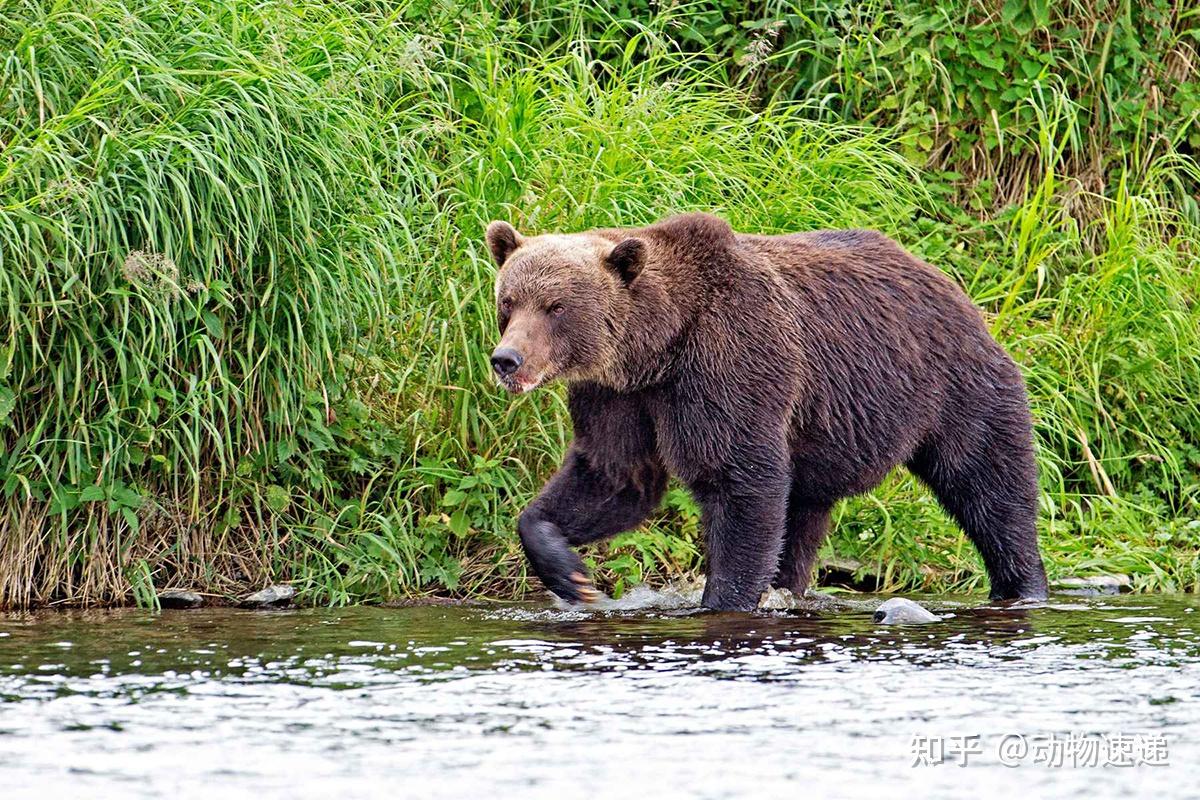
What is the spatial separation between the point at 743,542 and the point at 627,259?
3.78 feet

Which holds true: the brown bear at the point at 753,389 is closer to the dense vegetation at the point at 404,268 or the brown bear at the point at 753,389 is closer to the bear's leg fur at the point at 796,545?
the bear's leg fur at the point at 796,545

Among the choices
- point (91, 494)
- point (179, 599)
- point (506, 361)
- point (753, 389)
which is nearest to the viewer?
point (506, 361)

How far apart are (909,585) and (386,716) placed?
12.6 ft

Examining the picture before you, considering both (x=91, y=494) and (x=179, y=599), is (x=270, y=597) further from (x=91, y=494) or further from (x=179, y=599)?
(x=91, y=494)

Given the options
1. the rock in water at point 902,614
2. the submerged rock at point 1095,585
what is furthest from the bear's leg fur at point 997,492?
the rock in water at point 902,614

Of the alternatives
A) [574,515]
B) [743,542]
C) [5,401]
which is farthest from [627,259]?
[5,401]

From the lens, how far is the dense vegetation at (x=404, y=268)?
263 inches

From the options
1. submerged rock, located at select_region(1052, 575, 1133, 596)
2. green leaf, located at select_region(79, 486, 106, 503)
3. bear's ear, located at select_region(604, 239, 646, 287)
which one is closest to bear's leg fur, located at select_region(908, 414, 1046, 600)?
submerged rock, located at select_region(1052, 575, 1133, 596)

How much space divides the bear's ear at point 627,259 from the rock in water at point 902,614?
61.5 inches

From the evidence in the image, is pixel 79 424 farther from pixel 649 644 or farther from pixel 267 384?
pixel 649 644

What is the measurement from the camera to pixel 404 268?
7.62 m

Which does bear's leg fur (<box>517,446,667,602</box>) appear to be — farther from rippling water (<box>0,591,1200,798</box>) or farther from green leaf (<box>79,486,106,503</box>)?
green leaf (<box>79,486,106,503</box>)

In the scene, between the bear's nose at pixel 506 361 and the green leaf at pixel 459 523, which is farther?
the green leaf at pixel 459 523

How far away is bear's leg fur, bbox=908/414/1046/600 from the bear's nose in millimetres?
1882
